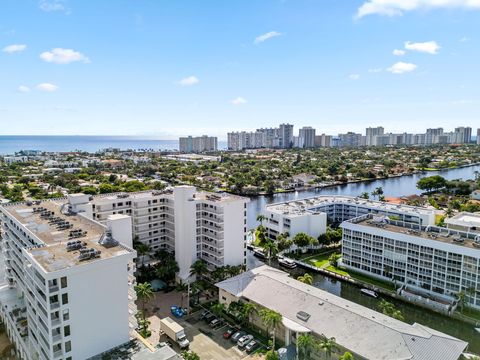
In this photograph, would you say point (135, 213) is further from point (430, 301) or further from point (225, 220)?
point (430, 301)

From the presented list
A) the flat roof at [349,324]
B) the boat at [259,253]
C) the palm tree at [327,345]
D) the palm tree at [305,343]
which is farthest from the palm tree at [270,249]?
the palm tree at [327,345]

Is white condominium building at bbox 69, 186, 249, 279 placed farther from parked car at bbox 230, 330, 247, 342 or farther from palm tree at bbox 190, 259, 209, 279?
parked car at bbox 230, 330, 247, 342

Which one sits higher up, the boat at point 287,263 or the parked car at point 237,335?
the parked car at point 237,335

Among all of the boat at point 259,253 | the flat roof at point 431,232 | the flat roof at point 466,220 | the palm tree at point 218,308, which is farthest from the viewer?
the boat at point 259,253

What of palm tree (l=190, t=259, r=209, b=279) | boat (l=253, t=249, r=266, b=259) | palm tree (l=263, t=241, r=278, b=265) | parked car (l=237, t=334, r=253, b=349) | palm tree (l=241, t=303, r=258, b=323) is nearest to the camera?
parked car (l=237, t=334, r=253, b=349)

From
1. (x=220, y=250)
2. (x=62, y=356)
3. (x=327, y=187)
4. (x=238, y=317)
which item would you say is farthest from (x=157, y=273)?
(x=327, y=187)

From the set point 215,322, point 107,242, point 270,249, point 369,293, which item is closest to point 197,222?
point 270,249

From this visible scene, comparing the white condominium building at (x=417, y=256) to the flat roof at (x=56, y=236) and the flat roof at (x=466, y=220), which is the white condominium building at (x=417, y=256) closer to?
the flat roof at (x=466, y=220)

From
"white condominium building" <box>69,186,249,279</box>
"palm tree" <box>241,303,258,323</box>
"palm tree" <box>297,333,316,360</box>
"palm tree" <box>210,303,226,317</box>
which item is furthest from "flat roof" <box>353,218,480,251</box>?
"palm tree" <box>210,303,226,317</box>
